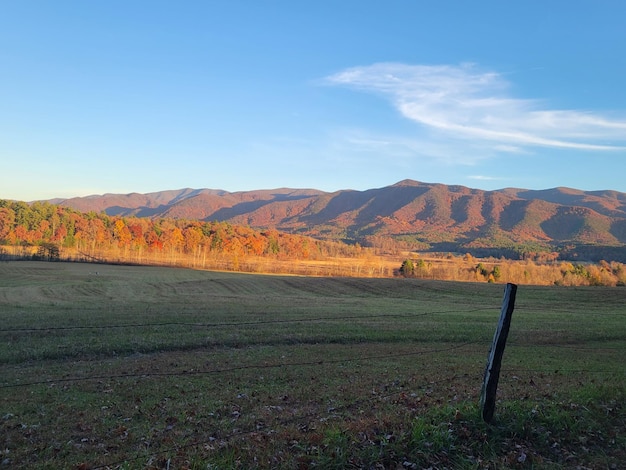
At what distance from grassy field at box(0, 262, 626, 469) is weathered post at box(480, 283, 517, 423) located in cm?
28

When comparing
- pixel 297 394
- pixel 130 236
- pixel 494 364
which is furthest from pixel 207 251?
pixel 494 364

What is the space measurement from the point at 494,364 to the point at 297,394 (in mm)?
5051

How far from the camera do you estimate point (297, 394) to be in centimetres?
1145

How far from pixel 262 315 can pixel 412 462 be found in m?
23.4

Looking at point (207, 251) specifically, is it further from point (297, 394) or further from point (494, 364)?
point (494, 364)

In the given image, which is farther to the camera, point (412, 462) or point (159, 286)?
point (159, 286)

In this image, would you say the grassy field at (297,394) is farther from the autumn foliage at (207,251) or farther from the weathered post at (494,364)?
the autumn foliage at (207,251)

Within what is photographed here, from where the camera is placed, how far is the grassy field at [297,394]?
7125 mm

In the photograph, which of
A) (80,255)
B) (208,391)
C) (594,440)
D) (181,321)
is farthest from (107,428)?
(80,255)

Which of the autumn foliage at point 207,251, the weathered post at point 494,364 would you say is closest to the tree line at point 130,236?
the autumn foliage at point 207,251

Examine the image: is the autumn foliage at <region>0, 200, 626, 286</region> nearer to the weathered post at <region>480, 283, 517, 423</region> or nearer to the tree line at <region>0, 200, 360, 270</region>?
the tree line at <region>0, 200, 360, 270</region>

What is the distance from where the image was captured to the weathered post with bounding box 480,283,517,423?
7969 mm

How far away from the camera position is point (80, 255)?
112562 millimetres

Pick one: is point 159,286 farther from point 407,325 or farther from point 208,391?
point 208,391
